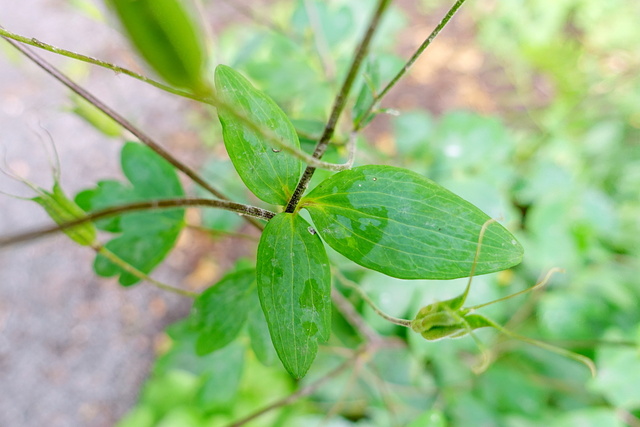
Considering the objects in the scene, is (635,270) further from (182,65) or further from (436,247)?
(182,65)

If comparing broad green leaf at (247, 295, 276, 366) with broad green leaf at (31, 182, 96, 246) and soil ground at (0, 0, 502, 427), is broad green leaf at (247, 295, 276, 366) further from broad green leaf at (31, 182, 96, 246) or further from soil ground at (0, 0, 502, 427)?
soil ground at (0, 0, 502, 427)

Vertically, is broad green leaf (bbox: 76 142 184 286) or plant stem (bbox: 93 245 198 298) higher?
broad green leaf (bbox: 76 142 184 286)

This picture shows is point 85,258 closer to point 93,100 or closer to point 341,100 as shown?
point 93,100

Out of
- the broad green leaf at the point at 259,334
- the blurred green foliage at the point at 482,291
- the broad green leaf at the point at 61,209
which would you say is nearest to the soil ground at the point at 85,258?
the blurred green foliage at the point at 482,291

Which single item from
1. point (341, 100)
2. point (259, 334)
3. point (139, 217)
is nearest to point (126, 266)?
point (139, 217)

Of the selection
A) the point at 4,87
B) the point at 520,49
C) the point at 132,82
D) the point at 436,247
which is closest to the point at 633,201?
the point at 520,49

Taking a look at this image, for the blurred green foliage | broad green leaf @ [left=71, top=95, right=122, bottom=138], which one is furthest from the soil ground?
broad green leaf @ [left=71, top=95, right=122, bottom=138]

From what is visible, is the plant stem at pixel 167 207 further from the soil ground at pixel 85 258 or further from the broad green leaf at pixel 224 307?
the soil ground at pixel 85 258

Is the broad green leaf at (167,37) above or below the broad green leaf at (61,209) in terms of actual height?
above
